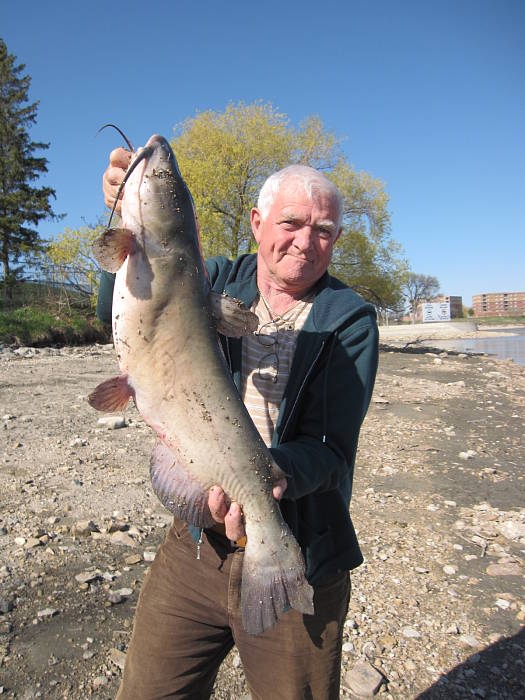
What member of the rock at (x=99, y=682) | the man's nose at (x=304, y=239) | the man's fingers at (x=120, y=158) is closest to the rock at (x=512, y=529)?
the rock at (x=99, y=682)

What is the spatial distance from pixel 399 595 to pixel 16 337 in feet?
55.8

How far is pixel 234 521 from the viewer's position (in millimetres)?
1768

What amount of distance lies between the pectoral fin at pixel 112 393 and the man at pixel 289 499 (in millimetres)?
428

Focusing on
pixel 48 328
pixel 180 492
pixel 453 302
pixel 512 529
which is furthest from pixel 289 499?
pixel 453 302

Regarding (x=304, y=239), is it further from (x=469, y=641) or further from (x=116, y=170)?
(x=469, y=641)

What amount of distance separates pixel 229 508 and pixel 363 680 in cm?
204

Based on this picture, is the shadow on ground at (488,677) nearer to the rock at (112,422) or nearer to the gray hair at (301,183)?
the gray hair at (301,183)

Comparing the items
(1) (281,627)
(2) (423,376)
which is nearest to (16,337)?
(2) (423,376)

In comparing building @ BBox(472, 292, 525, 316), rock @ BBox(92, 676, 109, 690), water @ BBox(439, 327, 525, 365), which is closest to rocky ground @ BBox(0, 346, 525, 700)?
rock @ BBox(92, 676, 109, 690)

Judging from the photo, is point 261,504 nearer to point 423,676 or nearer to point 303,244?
point 303,244

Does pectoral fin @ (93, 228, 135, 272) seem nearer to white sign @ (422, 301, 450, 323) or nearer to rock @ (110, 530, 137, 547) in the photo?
rock @ (110, 530, 137, 547)

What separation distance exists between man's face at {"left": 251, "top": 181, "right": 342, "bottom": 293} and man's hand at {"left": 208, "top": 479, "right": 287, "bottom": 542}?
2.90 ft

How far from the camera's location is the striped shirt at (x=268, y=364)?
7.04 feet

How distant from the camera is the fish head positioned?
182 centimetres
